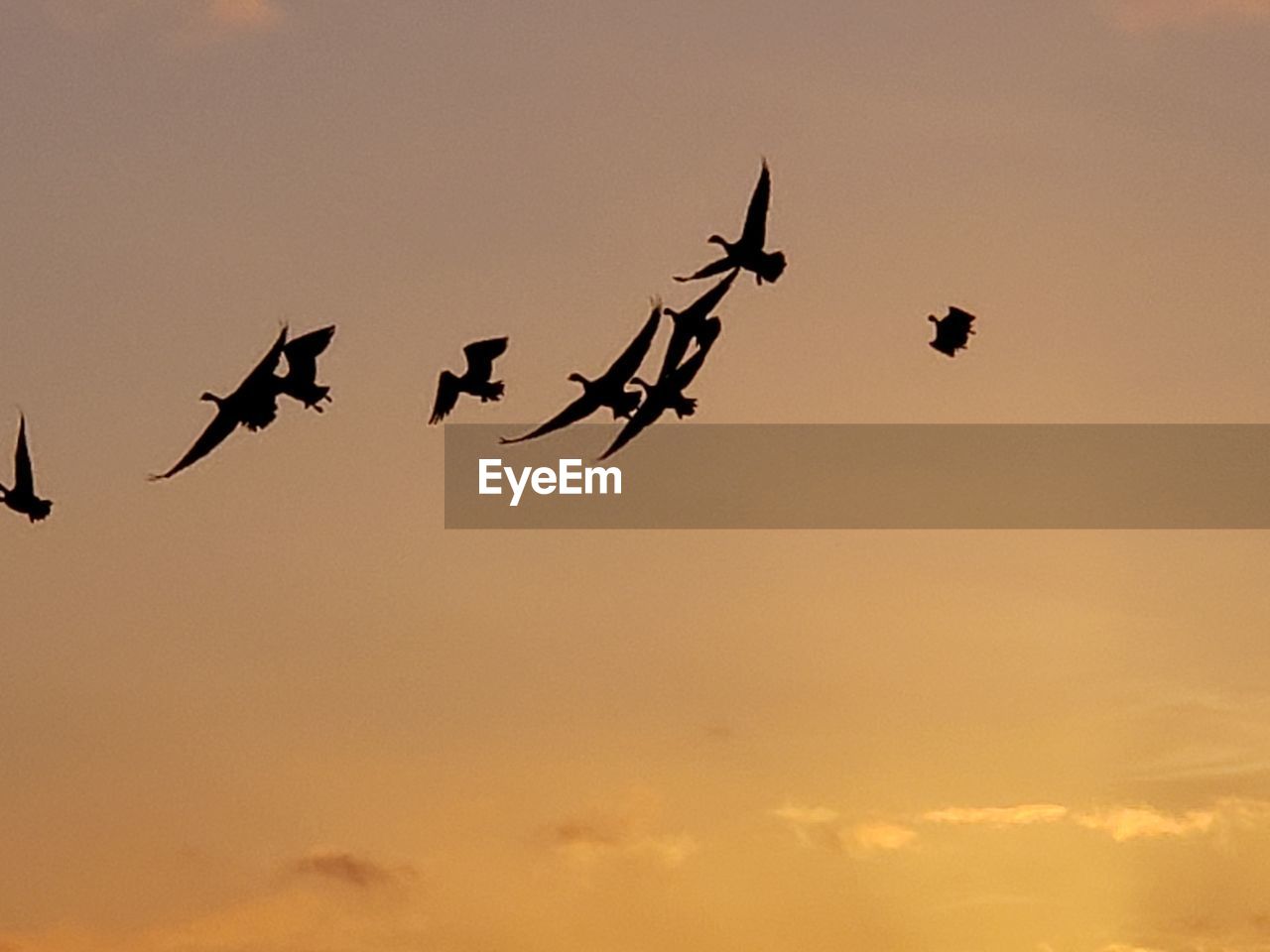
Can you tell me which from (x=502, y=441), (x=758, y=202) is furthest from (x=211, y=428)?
(x=758, y=202)

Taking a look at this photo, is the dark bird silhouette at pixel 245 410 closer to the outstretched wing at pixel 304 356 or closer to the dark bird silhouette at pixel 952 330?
the outstretched wing at pixel 304 356

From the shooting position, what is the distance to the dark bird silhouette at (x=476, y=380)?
3007 inches

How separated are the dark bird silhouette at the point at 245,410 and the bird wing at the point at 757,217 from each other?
968 cm

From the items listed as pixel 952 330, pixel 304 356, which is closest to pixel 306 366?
pixel 304 356

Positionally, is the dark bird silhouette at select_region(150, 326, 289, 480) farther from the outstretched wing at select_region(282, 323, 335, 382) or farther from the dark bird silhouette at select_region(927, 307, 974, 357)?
the dark bird silhouette at select_region(927, 307, 974, 357)

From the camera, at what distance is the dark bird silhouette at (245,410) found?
244 feet

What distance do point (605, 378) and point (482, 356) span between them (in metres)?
2.97

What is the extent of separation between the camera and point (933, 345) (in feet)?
247

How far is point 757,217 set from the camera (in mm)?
74688

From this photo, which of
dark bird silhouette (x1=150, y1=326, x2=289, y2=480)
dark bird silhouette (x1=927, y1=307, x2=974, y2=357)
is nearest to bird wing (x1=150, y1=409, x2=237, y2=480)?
dark bird silhouette (x1=150, y1=326, x2=289, y2=480)

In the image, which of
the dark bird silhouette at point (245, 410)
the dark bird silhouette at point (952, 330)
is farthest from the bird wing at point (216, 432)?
the dark bird silhouette at point (952, 330)

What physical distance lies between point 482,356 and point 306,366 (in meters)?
4.62

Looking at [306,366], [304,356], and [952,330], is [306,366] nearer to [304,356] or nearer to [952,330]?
[304,356]

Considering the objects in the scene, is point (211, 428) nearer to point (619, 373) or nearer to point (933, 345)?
point (619, 373)
